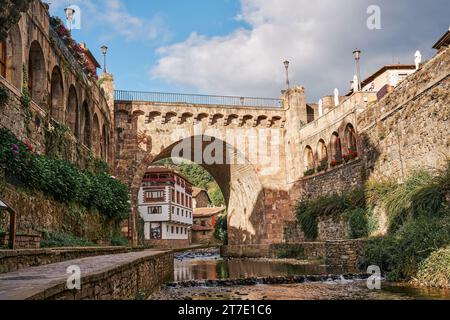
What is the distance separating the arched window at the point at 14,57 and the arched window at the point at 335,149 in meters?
14.8

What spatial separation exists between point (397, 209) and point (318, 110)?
48.7 ft

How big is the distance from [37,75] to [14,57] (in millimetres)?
1674

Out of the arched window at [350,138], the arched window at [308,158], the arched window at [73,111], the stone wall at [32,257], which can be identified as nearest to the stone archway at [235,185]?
the arched window at [308,158]

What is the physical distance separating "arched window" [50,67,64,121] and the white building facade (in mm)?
31404

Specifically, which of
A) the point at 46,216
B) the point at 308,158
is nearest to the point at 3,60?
the point at 46,216

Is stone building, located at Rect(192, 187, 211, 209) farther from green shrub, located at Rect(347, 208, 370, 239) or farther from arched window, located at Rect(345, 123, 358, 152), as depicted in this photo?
green shrub, located at Rect(347, 208, 370, 239)

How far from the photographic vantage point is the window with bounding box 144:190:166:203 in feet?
154

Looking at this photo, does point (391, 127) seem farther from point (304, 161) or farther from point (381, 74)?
point (381, 74)

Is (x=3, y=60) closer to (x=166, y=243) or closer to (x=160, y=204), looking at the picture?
(x=160, y=204)

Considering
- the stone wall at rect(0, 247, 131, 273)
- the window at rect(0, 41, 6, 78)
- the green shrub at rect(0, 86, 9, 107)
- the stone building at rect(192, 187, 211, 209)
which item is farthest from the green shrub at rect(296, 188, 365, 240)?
the stone building at rect(192, 187, 211, 209)

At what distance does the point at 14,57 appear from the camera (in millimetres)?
11617

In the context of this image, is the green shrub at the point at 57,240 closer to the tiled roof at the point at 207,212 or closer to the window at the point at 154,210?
the window at the point at 154,210

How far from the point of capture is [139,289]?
838cm
